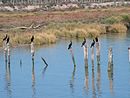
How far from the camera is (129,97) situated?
34062 mm

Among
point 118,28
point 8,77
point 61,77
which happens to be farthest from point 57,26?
point 61,77

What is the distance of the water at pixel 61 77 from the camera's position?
1411 inches

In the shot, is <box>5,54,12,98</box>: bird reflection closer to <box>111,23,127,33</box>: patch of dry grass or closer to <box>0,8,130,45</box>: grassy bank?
<box>0,8,130,45</box>: grassy bank

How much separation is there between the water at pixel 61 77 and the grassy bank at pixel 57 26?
248 inches

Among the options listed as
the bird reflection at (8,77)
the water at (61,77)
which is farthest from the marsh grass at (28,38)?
the bird reflection at (8,77)

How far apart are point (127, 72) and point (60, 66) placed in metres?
5.59

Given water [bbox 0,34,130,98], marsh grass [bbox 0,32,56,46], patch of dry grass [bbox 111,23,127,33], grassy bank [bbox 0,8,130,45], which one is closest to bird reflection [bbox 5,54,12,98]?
water [bbox 0,34,130,98]

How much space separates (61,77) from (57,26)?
2999cm

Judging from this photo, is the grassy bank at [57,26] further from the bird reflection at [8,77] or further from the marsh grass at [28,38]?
the bird reflection at [8,77]

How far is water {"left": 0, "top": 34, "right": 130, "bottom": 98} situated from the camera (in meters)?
35.8

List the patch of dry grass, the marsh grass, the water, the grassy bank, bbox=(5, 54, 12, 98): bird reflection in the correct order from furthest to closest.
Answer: the patch of dry grass → the grassy bank → the marsh grass → bbox=(5, 54, 12, 98): bird reflection → the water

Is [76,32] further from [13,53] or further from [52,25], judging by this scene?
[13,53]

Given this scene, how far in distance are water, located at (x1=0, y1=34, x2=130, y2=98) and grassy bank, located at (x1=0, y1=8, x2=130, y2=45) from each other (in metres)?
6.29

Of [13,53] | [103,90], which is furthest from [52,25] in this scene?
[103,90]
